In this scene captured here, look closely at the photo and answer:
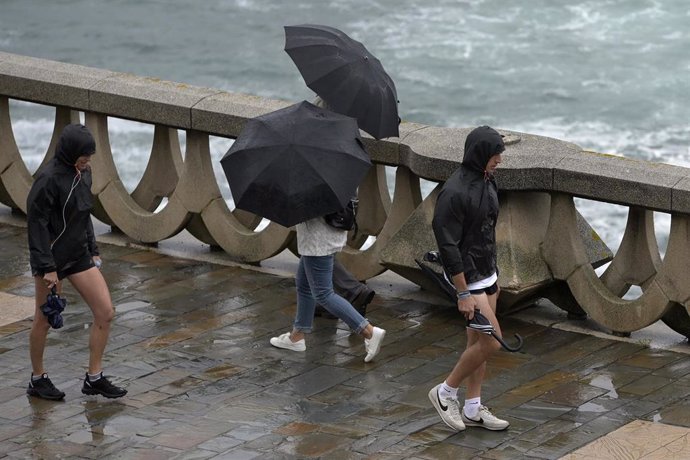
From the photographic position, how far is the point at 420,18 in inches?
1405

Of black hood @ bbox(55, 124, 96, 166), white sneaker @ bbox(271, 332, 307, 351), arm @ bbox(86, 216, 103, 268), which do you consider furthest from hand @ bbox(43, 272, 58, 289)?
white sneaker @ bbox(271, 332, 307, 351)

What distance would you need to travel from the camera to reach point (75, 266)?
859 cm

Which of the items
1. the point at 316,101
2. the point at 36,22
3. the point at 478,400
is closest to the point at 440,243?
the point at 478,400

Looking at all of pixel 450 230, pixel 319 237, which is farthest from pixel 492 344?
pixel 319 237

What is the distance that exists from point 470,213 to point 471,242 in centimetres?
17

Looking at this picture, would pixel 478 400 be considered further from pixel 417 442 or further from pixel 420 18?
pixel 420 18

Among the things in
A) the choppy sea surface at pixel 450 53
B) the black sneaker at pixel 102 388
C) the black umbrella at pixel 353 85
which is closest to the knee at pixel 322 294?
the black umbrella at pixel 353 85

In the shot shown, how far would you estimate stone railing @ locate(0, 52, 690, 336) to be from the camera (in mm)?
9617

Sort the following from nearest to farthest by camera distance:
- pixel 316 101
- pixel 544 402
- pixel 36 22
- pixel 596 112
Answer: pixel 544 402 → pixel 316 101 → pixel 596 112 → pixel 36 22

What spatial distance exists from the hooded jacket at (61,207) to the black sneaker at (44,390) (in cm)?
68

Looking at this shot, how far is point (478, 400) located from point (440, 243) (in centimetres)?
94

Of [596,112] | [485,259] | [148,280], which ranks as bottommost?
[596,112]

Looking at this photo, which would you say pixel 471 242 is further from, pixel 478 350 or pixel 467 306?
pixel 478 350

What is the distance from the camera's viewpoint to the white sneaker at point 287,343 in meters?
9.63
